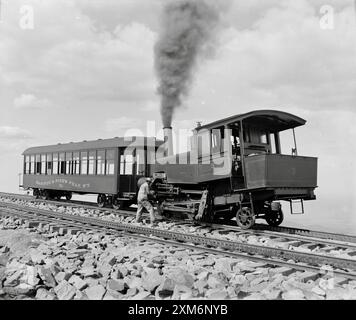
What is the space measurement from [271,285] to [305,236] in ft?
15.7

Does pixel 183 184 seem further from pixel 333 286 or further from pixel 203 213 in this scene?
pixel 333 286

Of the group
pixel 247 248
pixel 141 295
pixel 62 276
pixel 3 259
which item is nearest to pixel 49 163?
pixel 3 259

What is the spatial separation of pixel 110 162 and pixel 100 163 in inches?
32.2

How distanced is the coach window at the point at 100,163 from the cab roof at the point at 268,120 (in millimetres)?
6609

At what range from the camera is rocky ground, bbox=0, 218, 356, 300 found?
185 inches

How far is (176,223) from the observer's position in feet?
36.4

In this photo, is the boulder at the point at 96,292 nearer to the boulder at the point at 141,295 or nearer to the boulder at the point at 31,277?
the boulder at the point at 141,295

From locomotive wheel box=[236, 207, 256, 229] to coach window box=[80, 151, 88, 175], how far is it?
9063 mm

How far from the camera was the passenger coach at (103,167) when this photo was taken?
15.2 metres

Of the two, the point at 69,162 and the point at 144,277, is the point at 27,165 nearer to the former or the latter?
the point at 69,162

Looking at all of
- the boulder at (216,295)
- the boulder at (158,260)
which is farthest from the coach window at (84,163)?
the boulder at (216,295)

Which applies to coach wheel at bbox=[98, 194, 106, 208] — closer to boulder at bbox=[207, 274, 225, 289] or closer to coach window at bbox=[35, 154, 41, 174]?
coach window at bbox=[35, 154, 41, 174]

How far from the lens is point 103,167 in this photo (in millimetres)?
15977
